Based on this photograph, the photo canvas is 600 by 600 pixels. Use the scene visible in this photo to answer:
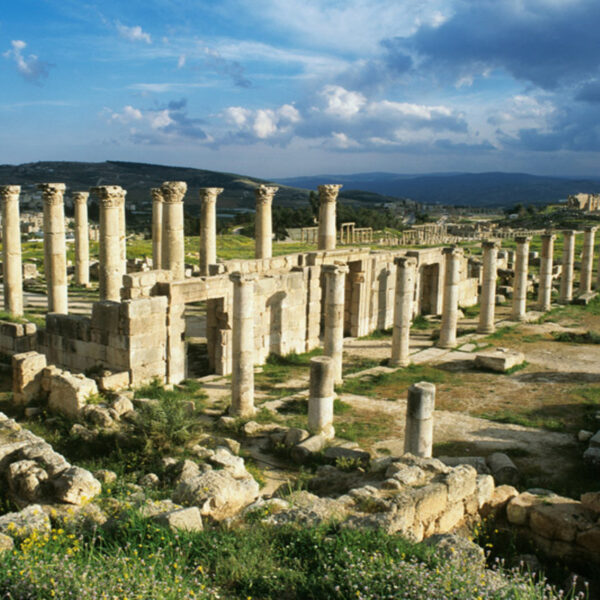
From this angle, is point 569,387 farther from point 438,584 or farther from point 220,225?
point 220,225

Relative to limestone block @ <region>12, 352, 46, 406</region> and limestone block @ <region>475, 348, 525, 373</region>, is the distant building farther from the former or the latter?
limestone block @ <region>12, 352, 46, 406</region>

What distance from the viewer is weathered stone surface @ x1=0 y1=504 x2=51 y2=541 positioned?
7586 millimetres

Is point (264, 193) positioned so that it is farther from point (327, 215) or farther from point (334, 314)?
point (334, 314)

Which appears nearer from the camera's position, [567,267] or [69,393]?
[69,393]

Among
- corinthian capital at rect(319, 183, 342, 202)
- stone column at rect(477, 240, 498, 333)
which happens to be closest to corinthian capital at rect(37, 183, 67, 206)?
corinthian capital at rect(319, 183, 342, 202)

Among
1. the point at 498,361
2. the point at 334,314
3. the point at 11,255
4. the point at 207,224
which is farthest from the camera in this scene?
the point at 207,224

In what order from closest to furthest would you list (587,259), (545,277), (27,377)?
(27,377) → (545,277) → (587,259)

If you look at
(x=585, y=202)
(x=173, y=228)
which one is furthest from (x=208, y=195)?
(x=585, y=202)

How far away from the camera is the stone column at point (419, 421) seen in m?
13.8

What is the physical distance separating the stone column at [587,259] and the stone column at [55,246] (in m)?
26.1

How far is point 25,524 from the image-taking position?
7.79 meters

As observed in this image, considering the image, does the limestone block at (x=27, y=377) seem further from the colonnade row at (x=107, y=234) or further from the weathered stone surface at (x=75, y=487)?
the colonnade row at (x=107, y=234)

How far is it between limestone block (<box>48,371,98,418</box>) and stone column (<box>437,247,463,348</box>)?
13781 mm

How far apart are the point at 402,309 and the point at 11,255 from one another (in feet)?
48.7
